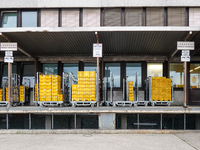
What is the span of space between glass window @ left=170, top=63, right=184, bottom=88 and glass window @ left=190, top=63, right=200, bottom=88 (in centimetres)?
66

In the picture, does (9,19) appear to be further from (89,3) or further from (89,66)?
(89,66)

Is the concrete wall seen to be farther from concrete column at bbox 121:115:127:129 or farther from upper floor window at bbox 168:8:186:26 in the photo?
concrete column at bbox 121:115:127:129

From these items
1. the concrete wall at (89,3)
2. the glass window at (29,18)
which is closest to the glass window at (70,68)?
the glass window at (29,18)

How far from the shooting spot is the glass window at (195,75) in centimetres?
1513

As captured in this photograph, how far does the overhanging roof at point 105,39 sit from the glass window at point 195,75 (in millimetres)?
2034

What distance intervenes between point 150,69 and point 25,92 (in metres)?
8.88

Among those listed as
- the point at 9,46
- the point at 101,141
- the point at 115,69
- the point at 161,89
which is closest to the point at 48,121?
the point at 9,46

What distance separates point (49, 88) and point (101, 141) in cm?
572

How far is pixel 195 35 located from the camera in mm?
11055

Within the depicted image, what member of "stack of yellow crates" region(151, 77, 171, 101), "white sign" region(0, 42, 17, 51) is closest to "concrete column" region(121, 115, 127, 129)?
"stack of yellow crates" region(151, 77, 171, 101)

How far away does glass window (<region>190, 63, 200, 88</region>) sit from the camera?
15133 mm

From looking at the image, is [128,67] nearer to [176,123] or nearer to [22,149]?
[176,123]

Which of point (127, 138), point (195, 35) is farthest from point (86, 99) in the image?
point (195, 35)

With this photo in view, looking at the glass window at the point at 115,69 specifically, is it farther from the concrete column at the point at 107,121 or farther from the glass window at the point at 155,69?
the concrete column at the point at 107,121
